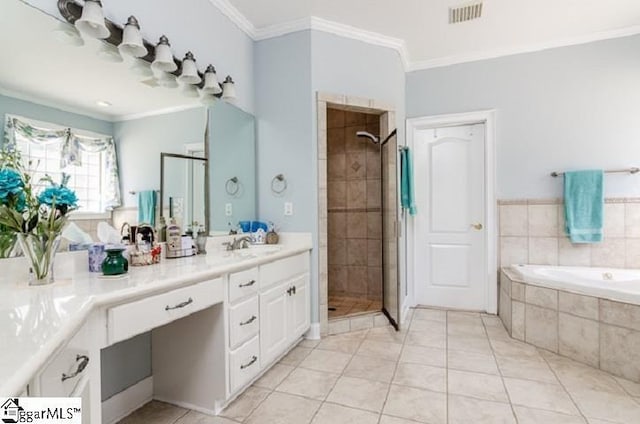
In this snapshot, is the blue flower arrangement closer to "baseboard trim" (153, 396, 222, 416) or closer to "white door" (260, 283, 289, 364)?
"baseboard trim" (153, 396, 222, 416)

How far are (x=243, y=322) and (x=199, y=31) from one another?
2041 millimetres

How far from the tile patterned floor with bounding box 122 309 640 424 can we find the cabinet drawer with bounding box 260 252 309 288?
0.62 metres

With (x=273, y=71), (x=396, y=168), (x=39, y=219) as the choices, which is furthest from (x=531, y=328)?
(x=39, y=219)

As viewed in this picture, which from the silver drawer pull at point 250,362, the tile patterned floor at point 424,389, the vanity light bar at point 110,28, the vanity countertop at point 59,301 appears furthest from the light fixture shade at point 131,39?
the tile patterned floor at point 424,389

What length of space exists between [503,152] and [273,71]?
2.45 meters

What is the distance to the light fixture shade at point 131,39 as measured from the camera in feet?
5.76

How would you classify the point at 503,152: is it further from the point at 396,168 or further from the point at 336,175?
the point at 336,175

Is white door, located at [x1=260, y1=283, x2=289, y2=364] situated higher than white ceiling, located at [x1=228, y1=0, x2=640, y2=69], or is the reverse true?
white ceiling, located at [x1=228, y1=0, x2=640, y2=69]

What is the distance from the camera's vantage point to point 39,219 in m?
1.33

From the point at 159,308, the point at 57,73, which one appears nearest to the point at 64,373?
the point at 159,308

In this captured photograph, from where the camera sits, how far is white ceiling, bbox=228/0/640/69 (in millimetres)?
2672

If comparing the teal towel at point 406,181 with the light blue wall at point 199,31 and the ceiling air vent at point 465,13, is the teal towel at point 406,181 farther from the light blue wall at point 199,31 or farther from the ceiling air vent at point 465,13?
the light blue wall at point 199,31

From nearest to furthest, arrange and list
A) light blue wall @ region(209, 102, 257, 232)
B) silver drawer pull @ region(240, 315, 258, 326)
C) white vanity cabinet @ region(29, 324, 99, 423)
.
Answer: white vanity cabinet @ region(29, 324, 99, 423) < silver drawer pull @ region(240, 315, 258, 326) < light blue wall @ region(209, 102, 257, 232)

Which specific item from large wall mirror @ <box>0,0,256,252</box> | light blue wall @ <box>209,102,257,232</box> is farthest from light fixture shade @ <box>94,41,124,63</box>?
light blue wall @ <box>209,102,257,232</box>
